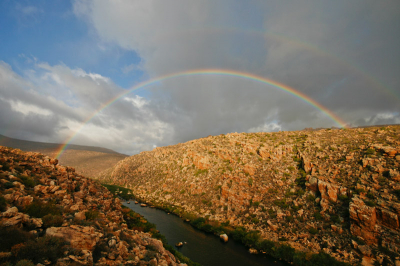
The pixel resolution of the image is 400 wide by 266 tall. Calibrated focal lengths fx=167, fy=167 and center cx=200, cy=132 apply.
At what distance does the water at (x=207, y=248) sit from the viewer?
26.5 meters

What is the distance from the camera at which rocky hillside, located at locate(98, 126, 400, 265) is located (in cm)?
2320

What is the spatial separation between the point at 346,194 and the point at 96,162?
16630 centimetres

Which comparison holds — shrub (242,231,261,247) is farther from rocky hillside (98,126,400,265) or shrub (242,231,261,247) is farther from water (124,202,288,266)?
water (124,202,288,266)

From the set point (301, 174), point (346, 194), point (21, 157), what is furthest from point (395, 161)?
point (21, 157)

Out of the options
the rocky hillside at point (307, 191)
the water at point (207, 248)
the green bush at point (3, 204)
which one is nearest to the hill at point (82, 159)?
the rocky hillside at point (307, 191)

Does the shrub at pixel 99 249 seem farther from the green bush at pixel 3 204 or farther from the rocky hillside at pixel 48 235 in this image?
the green bush at pixel 3 204

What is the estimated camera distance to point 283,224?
30.1 meters

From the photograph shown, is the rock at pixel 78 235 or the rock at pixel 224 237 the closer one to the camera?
the rock at pixel 78 235

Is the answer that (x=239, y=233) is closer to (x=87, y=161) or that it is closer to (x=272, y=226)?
(x=272, y=226)

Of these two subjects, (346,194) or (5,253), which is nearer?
(5,253)

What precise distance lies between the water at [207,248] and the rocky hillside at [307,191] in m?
3.63

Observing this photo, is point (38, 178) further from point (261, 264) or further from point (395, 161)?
point (395, 161)

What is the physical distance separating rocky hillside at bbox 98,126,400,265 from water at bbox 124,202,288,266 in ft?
11.9

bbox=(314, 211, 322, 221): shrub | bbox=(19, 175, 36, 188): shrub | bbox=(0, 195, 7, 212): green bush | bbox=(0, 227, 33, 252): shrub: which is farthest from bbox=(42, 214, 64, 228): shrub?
bbox=(314, 211, 322, 221): shrub
